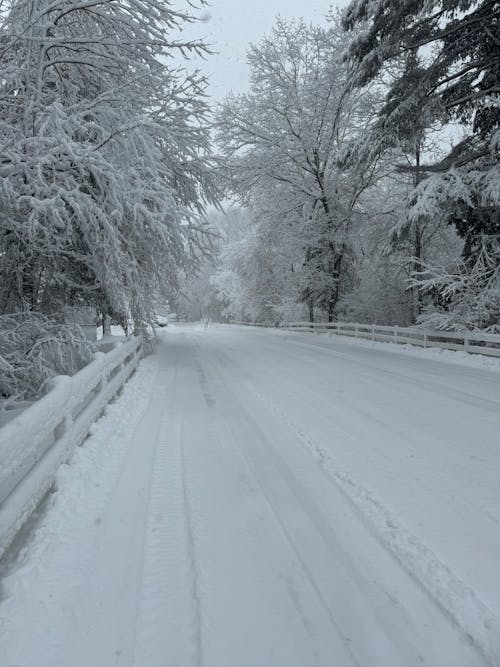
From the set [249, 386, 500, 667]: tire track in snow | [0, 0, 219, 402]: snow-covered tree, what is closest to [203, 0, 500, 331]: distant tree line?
[0, 0, 219, 402]: snow-covered tree

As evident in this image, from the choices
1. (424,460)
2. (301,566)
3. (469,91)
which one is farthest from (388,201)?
(301,566)

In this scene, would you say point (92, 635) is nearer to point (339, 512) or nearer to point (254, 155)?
point (339, 512)

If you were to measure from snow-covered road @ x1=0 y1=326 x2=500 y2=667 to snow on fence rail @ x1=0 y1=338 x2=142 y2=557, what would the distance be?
0.18m

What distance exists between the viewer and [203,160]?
13.0 m

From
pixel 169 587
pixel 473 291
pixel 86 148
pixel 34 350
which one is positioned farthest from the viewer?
pixel 473 291

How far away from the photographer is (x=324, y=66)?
2166 centimetres

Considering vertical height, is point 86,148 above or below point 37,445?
above

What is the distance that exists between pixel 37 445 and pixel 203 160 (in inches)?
438

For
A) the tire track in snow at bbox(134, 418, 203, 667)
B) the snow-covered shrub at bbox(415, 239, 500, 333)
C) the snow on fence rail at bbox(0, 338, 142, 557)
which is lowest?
the tire track in snow at bbox(134, 418, 203, 667)

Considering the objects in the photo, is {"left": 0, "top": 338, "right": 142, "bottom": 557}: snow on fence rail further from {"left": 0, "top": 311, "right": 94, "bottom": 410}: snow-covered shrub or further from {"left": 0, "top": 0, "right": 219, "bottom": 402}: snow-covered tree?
{"left": 0, "top": 0, "right": 219, "bottom": 402}: snow-covered tree

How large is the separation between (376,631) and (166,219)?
9.33 m

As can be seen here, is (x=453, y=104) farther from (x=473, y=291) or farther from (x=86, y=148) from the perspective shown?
(x=86, y=148)

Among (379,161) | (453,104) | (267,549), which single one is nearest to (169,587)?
(267,549)

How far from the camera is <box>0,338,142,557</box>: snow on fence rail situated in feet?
9.60
